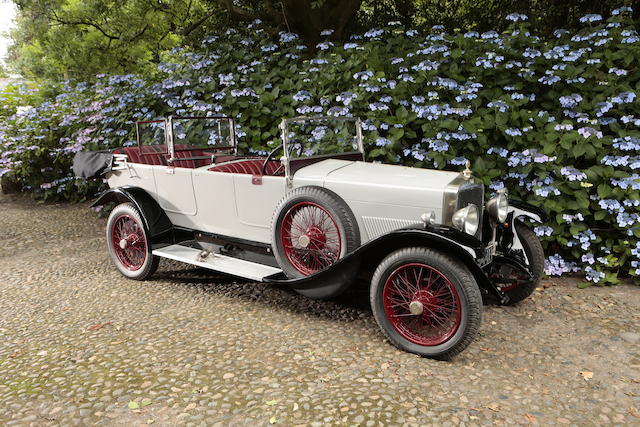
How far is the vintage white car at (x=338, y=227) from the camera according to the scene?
2949 mm

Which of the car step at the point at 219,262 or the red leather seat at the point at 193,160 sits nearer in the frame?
the car step at the point at 219,262

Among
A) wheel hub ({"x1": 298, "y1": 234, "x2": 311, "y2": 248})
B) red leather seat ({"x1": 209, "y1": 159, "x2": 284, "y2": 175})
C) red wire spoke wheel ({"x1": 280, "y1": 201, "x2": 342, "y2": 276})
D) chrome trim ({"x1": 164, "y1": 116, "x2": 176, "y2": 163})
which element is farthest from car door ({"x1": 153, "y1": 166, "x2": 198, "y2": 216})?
wheel hub ({"x1": 298, "y1": 234, "x2": 311, "y2": 248})

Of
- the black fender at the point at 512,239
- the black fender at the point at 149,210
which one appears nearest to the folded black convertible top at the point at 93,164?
the black fender at the point at 149,210

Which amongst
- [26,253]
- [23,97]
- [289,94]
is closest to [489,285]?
[289,94]

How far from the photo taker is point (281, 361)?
9.83ft

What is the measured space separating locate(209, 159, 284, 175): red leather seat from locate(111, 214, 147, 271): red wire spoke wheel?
968 mm

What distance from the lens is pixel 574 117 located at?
183 inches

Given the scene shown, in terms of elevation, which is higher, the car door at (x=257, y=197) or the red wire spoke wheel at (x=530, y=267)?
the car door at (x=257, y=197)

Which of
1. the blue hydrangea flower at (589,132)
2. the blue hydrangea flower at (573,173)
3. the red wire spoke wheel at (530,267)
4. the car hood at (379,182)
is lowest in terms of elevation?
the red wire spoke wheel at (530,267)

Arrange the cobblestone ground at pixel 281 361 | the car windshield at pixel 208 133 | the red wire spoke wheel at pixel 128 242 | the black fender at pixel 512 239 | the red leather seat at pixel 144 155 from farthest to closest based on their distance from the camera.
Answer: the car windshield at pixel 208 133 < the red leather seat at pixel 144 155 < the red wire spoke wheel at pixel 128 242 < the black fender at pixel 512 239 < the cobblestone ground at pixel 281 361

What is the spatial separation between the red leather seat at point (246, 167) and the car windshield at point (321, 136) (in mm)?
318

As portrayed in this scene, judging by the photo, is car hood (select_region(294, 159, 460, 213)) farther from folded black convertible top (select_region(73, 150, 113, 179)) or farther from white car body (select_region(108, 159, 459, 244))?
folded black convertible top (select_region(73, 150, 113, 179))

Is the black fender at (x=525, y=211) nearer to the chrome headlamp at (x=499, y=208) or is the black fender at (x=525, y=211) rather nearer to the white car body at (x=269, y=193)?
the chrome headlamp at (x=499, y=208)

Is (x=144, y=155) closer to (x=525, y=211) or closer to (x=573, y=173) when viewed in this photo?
(x=525, y=211)
